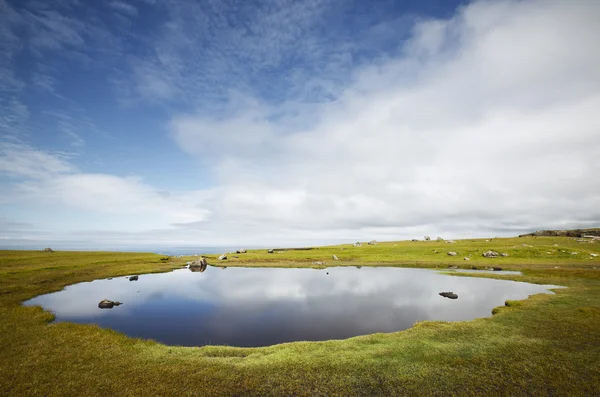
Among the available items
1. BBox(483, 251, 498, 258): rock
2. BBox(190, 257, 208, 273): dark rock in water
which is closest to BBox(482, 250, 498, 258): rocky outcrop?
BBox(483, 251, 498, 258): rock

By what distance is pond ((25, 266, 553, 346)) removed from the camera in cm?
3234

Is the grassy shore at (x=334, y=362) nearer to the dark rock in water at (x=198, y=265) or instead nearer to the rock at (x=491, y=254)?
the dark rock in water at (x=198, y=265)

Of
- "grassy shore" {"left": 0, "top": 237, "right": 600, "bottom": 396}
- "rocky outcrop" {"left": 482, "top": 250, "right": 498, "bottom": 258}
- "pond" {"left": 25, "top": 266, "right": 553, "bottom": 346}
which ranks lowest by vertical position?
"pond" {"left": 25, "top": 266, "right": 553, "bottom": 346}

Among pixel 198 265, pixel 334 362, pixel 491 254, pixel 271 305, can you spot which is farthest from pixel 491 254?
pixel 198 265

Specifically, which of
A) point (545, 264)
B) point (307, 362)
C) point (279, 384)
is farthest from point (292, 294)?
point (545, 264)

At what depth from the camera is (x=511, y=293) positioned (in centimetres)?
5016

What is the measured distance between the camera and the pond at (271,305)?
32344 mm

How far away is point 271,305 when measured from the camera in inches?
1802

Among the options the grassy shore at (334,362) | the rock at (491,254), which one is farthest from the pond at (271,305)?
the rock at (491,254)

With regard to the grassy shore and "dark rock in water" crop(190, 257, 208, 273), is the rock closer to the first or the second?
the grassy shore

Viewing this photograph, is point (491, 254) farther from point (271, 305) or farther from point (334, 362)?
point (334, 362)

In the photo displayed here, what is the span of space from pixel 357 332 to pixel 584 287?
4930 centimetres

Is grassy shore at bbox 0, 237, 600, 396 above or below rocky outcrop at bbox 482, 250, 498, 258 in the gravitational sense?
below

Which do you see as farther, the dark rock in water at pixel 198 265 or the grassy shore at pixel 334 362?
the dark rock in water at pixel 198 265
